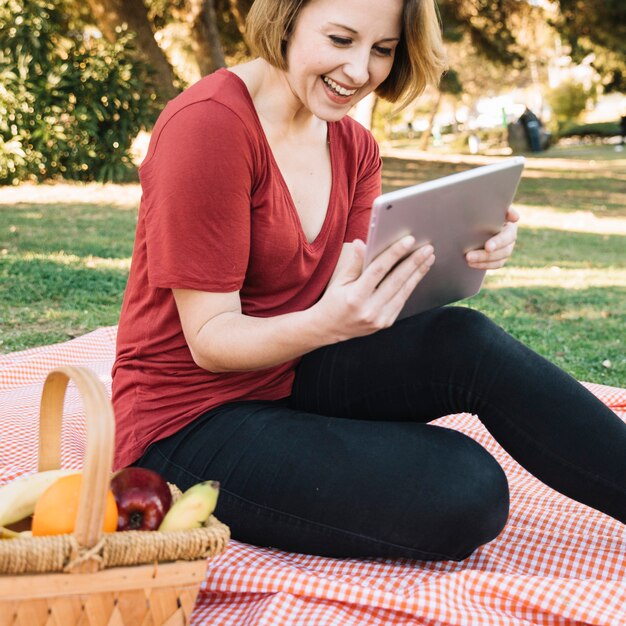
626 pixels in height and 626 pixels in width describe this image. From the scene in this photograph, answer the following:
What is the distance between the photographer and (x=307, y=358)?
216cm

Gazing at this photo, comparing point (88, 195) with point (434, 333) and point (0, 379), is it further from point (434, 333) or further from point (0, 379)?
point (434, 333)

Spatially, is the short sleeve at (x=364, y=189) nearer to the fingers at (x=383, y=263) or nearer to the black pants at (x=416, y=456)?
the black pants at (x=416, y=456)

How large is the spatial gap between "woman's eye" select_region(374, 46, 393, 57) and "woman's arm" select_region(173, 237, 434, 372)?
0.59m

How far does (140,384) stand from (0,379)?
178cm

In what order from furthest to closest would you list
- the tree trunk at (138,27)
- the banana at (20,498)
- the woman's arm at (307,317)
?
the tree trunk at (138,27)
the woman's arm at (307,317)
the banana at (20,498)

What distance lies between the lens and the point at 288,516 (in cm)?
183

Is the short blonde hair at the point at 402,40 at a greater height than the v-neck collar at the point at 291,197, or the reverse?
the short blonde hair at the point at 402,40

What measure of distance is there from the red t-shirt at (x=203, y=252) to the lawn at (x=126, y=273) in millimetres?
2476

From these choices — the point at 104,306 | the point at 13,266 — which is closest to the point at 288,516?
the point at 104,306

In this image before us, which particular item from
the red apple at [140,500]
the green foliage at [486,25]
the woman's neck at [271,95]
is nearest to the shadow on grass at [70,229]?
the woman's neck at [271,95]

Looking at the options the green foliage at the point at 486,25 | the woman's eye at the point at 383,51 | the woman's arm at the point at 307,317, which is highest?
the green foliage at the point at 486,25

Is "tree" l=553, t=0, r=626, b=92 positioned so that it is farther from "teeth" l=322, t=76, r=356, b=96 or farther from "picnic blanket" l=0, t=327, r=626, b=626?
"picnic blanket" l=0, t=327, r=626, b=626

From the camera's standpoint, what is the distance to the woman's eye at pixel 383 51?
6.80 ft

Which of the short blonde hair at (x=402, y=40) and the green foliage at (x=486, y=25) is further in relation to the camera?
the green foliage at (x=486, y=25)
